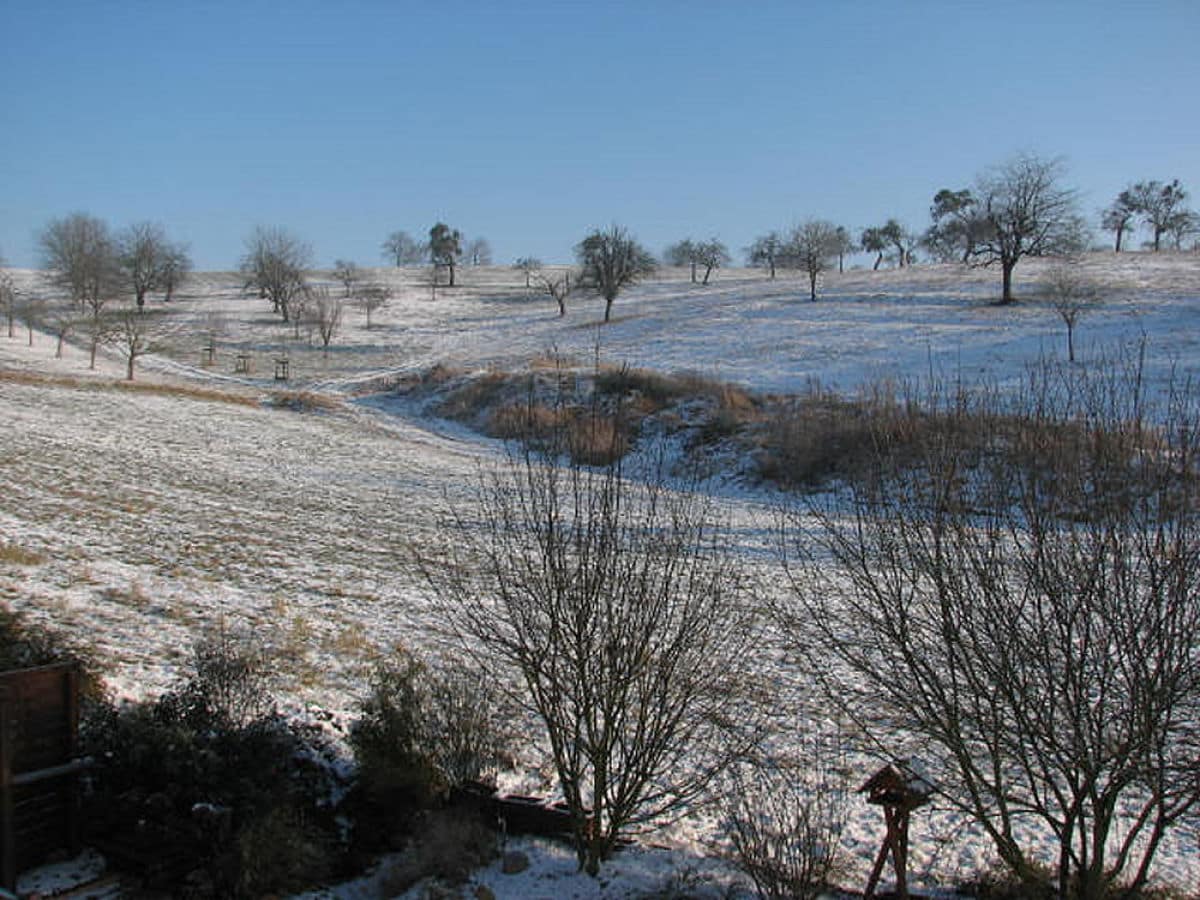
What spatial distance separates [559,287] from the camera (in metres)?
91.8

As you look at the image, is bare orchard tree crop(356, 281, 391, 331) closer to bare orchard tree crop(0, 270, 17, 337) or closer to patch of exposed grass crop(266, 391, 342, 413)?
bare orchard tree crop(0, 270, 17, 337)

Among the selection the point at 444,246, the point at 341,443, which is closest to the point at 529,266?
the point at 444,246

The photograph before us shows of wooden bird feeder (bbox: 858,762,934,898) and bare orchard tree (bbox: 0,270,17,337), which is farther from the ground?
bare orchard tree (bbox: 0,270,17,337)

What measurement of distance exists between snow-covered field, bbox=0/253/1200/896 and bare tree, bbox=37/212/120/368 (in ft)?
22.4

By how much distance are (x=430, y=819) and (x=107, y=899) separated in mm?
2794

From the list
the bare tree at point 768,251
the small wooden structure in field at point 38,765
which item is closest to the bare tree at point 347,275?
the bare tree at point 768,251

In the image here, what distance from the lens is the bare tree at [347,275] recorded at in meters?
99.4

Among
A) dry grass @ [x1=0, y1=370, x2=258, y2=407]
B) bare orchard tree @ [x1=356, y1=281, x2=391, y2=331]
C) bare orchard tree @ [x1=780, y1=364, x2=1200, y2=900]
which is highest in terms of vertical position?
bare orchard tree @ [x1=356, y1=281, x2=391, y2=331]

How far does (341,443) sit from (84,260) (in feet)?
179

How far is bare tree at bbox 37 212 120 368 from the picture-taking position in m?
72.9

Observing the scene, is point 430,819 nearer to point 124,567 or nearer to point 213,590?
point 213,590

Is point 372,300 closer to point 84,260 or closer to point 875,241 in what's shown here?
point 84,260

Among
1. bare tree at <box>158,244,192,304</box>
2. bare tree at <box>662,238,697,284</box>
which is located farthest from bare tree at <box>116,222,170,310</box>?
bare tree at <box>662,238,697,284</box>

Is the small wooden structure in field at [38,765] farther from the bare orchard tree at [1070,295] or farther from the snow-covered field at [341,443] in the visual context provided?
the bare orchard tree at [1070,295]
